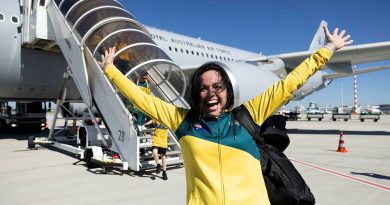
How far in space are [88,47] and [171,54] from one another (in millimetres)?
6774

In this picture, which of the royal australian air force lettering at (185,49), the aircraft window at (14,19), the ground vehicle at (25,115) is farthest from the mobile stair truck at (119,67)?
the ground vehicle at (25,115)

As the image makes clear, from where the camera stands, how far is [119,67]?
5.96 meters

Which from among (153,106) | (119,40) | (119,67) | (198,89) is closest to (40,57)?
(119,40)

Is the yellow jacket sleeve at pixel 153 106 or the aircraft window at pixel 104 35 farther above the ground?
the aircraft window at pixel 104 35

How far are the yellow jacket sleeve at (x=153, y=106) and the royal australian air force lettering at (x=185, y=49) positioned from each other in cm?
1064

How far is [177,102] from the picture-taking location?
23.5 feet

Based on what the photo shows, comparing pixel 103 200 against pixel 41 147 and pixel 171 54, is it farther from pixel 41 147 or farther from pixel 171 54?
pixel 171 54

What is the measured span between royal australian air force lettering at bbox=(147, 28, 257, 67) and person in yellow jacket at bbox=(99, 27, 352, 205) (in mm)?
10892

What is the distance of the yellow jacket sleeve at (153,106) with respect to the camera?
178cm

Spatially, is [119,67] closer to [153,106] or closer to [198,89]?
[153,106]

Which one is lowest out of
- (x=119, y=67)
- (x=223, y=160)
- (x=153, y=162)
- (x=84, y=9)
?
(x=153, y=162)

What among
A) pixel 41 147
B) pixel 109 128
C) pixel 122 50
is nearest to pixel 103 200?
pixel 109 128

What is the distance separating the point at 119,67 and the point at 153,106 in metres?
4.35

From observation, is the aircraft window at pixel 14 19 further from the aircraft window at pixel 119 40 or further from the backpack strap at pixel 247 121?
the backpack strap at pixel 247 121
